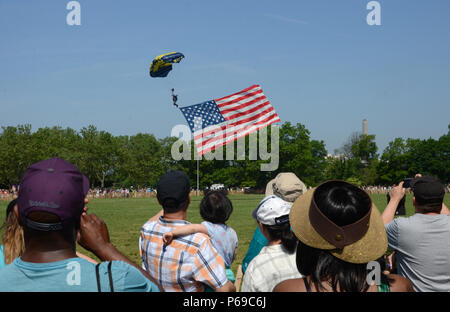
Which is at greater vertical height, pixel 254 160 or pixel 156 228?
pixel 156 228

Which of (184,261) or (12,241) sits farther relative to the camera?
(184,261)

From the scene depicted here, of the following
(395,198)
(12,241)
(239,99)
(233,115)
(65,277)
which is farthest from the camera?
(233,115)

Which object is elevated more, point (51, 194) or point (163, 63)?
Result: point (163, 63)

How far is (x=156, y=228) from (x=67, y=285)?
166 cm

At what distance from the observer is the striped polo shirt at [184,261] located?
11.2 ft

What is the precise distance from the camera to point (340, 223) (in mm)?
2418

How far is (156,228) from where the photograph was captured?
12.4ft

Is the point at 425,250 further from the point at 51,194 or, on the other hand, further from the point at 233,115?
the point at 233,115

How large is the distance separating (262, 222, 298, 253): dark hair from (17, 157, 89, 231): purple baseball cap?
1.74m

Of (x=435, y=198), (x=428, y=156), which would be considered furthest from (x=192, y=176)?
(x=435, y=198)

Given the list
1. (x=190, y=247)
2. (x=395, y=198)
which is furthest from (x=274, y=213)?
(x=395, y=198)

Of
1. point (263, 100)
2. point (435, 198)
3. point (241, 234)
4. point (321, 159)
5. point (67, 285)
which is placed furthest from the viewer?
point (321, 159)

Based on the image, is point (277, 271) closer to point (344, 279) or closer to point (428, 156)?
point (344, 279)

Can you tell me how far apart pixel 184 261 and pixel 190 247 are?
12cm
